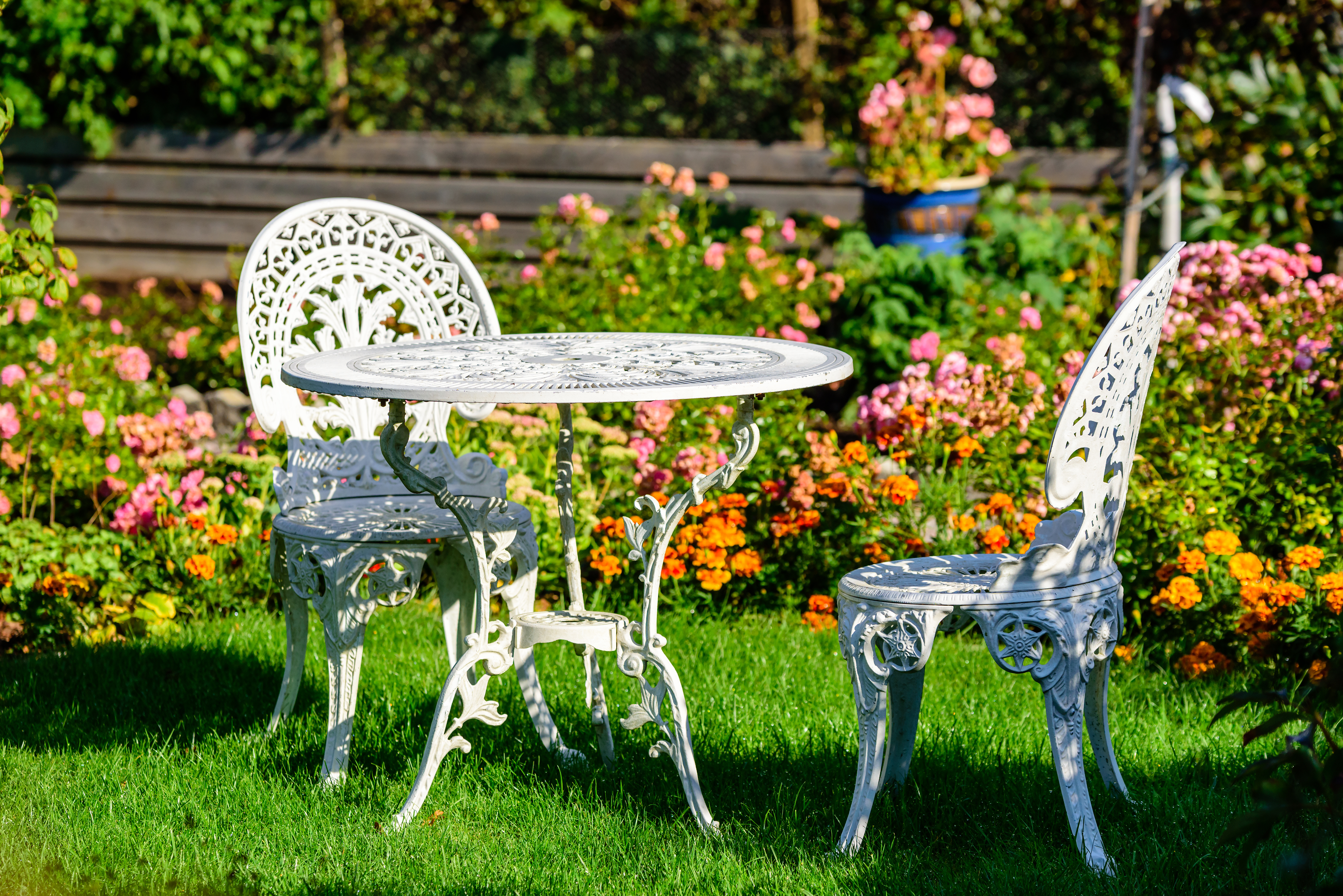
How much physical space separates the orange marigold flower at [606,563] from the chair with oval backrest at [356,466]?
1.74 ft

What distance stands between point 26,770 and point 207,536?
1.13 metres

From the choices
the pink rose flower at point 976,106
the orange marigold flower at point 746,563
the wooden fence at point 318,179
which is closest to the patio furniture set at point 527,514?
the orange marigold flower at point 746,563

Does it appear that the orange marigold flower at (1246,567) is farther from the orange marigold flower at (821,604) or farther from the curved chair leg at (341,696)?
the curved chair leg at (341,696)

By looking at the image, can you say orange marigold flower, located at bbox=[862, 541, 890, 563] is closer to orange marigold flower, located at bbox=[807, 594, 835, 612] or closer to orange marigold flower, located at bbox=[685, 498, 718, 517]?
orange marigold flower, located at bbox=[807, 594, 835, 612]

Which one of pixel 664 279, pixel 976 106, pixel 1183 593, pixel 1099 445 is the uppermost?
pixel 976 106

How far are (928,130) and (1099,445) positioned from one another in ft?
12.5

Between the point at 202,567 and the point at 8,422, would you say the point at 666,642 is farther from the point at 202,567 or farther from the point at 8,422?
the point at 8,422

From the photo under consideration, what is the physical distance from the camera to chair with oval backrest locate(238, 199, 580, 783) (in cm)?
281

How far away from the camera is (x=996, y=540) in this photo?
11.9 feet

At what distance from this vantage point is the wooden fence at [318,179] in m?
6.62

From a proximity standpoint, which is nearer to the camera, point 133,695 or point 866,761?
point 866,761

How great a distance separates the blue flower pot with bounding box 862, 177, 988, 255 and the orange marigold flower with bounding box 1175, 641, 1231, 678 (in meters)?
2.74

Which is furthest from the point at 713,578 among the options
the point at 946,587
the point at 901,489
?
the point at 946,587

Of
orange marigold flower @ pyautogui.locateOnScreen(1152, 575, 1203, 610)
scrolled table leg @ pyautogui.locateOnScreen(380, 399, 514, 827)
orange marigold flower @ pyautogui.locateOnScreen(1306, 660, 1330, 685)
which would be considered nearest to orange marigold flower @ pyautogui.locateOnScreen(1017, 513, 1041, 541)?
orange marigold flower @ pyautogui.locateOnScreen(1152, 575, 1203, 610)
